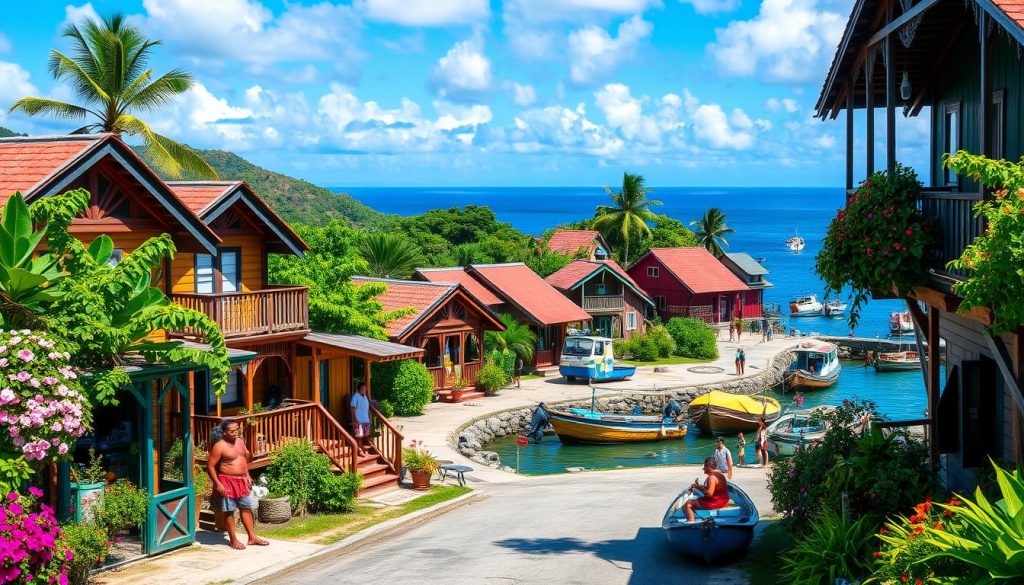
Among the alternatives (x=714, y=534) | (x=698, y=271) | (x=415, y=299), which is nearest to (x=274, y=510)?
(x=714, y=534)

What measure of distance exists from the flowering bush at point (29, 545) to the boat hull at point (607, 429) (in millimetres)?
29800

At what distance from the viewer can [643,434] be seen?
44906 mm

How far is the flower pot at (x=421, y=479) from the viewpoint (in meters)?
26.4

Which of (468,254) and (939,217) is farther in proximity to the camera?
(468,254)

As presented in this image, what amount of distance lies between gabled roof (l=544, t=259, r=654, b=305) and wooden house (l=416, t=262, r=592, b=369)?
4.52ft

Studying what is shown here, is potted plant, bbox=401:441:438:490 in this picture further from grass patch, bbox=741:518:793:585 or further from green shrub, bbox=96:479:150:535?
grass patch, bbox=741:518:793:585

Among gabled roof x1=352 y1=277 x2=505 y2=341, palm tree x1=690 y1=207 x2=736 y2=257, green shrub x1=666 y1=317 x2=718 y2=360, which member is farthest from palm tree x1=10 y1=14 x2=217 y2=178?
palm tree x1=690 y1=207 x2=736 y2=257

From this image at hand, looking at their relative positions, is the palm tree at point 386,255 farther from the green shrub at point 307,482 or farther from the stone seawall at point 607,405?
the green shrub at point 307,482

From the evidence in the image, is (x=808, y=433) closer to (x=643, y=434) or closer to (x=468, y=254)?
(x=643, y=434)

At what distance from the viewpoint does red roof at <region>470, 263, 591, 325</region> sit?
178ft

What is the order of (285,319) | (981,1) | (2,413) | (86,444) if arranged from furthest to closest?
(285,319), (86,444), (2,413), (981,1)

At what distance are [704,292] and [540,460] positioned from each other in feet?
105

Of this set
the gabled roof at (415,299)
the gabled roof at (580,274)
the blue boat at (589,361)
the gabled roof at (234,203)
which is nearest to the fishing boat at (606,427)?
the gabled roof at (415,299)

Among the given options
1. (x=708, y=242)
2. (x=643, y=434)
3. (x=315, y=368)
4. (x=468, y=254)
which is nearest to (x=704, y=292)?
(x=468, y=254)
